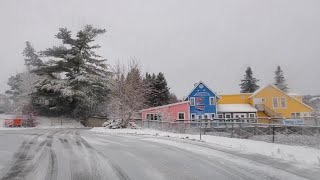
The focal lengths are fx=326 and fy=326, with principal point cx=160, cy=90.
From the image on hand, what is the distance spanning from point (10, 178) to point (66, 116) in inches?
1438

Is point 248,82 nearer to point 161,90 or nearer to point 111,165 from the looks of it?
point 161,90

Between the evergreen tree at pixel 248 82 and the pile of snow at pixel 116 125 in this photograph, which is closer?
the pile of snow at pixel 116 125

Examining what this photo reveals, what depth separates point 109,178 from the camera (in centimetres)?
829

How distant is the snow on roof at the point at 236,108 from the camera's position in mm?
52250

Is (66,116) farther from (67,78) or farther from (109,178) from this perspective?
(109,178)

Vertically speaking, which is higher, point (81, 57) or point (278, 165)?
point (81, 57)

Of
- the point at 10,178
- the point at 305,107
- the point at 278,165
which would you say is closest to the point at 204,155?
the point at 278,165

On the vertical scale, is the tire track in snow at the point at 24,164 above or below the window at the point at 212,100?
below

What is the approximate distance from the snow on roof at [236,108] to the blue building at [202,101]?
203 cm

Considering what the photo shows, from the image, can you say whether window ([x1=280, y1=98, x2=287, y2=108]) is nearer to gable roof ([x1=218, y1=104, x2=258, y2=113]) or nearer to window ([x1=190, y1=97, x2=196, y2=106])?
gable roof ([x1=218, y1=104, x2=258, y2=113])

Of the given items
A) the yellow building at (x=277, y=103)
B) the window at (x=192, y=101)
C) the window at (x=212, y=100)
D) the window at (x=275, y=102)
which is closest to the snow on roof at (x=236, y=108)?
the yellow building at (x=277, y=103)

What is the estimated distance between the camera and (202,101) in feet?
168

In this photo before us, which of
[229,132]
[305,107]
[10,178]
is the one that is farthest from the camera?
[305,107]

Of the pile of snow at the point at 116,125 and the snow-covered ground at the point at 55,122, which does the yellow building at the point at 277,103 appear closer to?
the pile of snow at the point at 116,125
